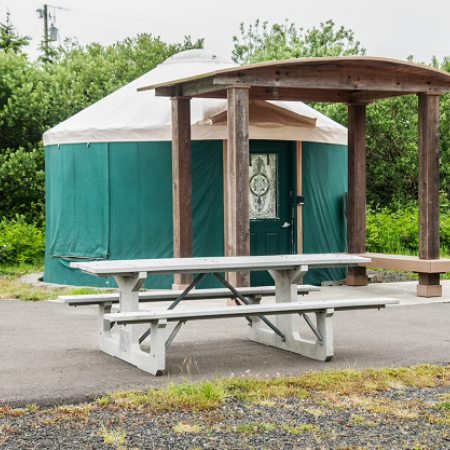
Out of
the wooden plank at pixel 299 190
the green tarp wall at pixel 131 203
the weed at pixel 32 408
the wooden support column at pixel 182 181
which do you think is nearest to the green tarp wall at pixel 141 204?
the green tarp wall at pixel 131 203

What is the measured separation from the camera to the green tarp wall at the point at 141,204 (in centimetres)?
1013

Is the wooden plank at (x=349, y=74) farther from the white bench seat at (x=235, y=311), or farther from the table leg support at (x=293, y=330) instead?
the white bench seat at (x=235, y=311)

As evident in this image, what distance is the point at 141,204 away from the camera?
404 inches

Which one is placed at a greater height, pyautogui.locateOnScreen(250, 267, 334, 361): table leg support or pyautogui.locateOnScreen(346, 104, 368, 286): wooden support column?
pyautogui.locateOnScreen(346, 104, 368, 286): wooden support column

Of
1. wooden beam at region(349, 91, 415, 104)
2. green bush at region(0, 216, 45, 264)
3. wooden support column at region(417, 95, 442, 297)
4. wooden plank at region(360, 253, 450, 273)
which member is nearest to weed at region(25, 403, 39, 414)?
wooden plank at region(360, 253, 450, 273)

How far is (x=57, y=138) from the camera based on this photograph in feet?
36.0

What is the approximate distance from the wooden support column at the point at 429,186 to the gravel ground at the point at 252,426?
4.68 meters

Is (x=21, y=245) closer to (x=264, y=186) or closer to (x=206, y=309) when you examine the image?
(x=264, y=186)

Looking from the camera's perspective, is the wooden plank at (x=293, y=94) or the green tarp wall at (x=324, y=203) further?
the green tarp wall at (x=324, y=203)

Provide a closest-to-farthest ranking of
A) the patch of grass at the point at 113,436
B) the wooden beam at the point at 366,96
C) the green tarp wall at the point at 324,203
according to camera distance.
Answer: the patch of grass at the point at 113,436 → the wooden beam at the point at 366,96 → the green tarp wall at the point at 324,203

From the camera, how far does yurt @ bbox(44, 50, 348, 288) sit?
1012 centimetres

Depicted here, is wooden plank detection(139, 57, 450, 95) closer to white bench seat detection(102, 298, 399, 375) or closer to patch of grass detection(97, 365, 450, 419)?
white bench seat detection(102, 298, 399, 375)

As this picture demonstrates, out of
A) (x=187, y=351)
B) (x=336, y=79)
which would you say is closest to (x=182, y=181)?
(x=336, y=79)

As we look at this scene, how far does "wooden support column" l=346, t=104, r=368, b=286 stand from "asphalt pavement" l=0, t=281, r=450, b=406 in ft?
6.02
